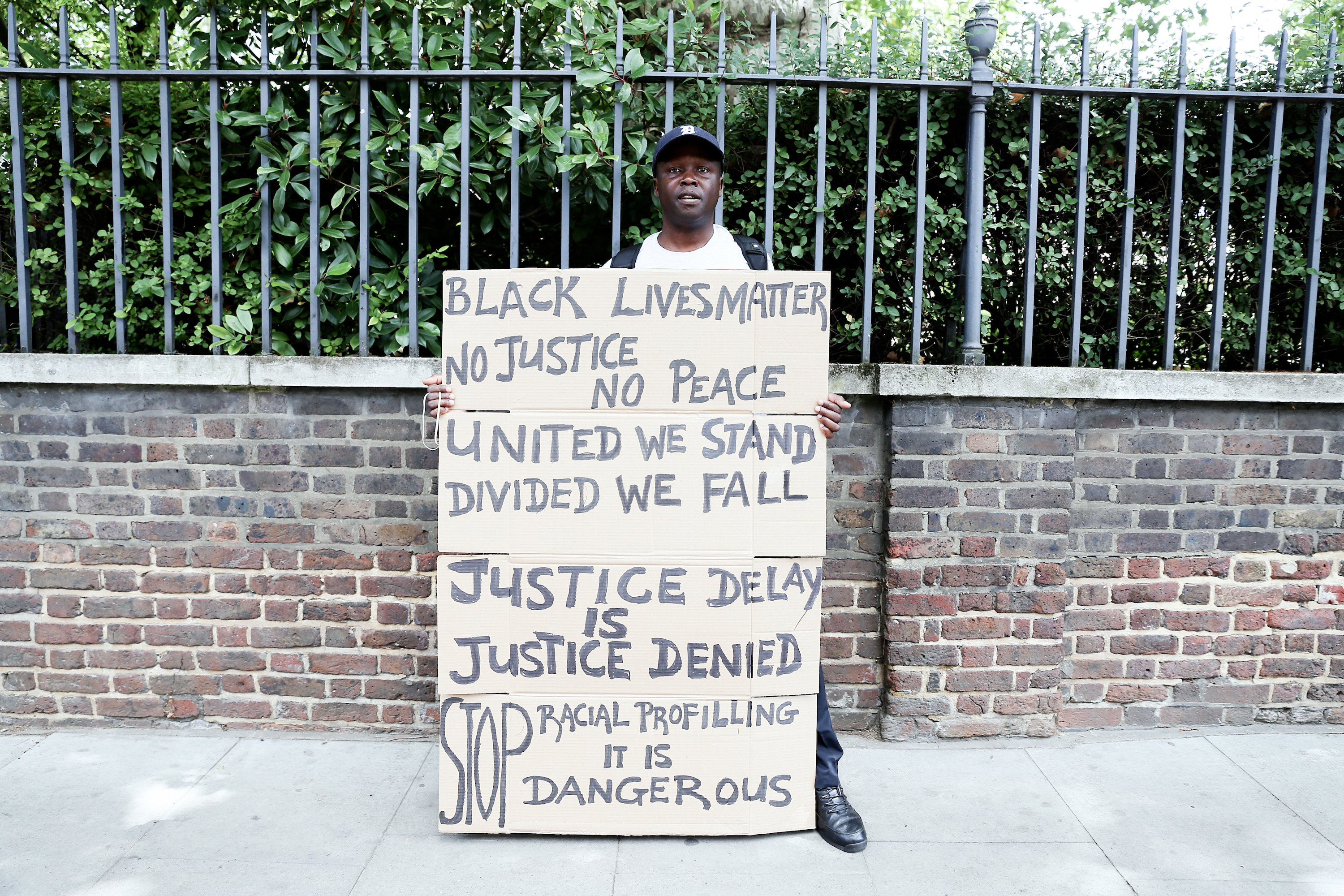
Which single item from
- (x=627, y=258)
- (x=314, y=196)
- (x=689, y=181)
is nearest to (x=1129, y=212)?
(x=689, y=181)

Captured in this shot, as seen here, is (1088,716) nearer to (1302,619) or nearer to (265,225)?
(1302,619)

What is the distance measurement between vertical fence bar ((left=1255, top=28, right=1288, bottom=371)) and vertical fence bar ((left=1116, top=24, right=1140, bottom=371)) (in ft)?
1.44

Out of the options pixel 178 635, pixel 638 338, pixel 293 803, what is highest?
pixel 638 338

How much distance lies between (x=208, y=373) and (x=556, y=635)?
162 cm

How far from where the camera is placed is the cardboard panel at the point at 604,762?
2.62 metres

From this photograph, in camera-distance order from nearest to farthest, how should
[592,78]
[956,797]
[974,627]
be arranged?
[956,797] < [592,78] < [974,627]

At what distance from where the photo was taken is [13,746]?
321cm

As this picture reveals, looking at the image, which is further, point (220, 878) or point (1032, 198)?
point (1032, 198)

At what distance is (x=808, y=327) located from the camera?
254cm

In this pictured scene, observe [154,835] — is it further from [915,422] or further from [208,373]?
[915,422]

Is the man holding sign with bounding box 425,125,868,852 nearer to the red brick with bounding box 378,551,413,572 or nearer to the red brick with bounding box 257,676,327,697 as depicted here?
the red brick with bounding box 378,551,413,572

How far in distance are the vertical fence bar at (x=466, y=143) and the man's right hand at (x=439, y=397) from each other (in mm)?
655

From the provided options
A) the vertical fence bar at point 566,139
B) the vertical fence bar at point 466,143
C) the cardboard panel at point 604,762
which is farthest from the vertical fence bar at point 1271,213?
the vertical fence bar at point 466,143

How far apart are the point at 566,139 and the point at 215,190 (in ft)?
4.05
